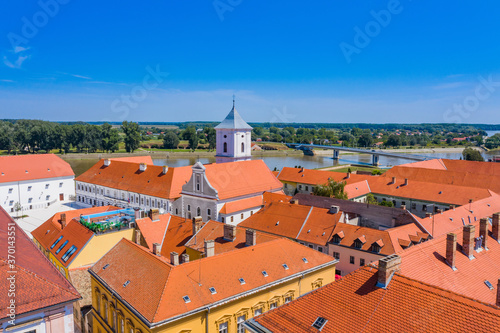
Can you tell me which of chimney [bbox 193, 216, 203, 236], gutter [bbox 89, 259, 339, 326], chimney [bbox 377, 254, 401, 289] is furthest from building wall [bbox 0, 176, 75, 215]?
chimney [bbox 377, 254, 401, 289]

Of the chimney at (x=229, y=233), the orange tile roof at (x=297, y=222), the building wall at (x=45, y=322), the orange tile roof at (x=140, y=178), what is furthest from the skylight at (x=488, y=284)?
the orange tile roof at (x=140, y=178)

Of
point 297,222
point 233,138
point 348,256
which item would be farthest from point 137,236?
point 233,138

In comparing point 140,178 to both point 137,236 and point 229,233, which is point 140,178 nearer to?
point 137,236

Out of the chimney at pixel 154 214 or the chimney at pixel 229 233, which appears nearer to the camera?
the chimney at pixel 229 233

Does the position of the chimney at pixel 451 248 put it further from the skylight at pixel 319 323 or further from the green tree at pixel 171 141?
the green tree at pixel 171 141

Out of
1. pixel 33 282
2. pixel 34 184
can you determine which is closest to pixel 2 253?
pixel 33 282

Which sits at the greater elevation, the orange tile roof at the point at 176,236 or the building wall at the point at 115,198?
the orange tile roof at the point at 176,236
